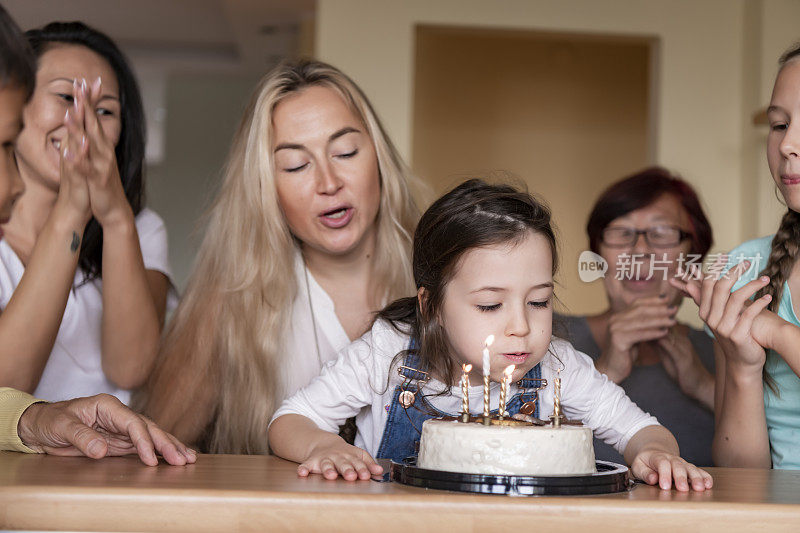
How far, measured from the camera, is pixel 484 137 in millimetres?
6688

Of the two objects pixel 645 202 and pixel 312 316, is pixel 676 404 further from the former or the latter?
pixel 312 316

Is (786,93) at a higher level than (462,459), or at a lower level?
higher

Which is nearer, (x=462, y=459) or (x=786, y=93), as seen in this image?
(x=462, y=459)

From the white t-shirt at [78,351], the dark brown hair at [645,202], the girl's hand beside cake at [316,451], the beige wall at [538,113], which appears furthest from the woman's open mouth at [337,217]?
the beige wall at [538,113]

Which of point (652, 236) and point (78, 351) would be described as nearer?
point (78, 351)

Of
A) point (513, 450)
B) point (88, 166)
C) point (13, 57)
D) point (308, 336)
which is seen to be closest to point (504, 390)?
point (513, 450)

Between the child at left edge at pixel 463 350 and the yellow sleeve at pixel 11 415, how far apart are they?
447mm

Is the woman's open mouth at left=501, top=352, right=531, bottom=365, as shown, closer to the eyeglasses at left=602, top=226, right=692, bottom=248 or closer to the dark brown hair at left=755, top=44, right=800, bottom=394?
the dark brown hair at left=755, top=44, right=800, bottom=394

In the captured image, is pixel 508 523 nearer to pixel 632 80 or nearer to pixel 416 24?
pixel 416 24

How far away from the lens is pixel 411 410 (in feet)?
5.96

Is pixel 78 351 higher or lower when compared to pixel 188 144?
lower

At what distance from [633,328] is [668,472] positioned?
1.10 metres

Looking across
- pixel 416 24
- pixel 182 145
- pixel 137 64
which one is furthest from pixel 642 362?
pixel 182 145

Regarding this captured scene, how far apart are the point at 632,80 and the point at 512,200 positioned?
17.2 feet
